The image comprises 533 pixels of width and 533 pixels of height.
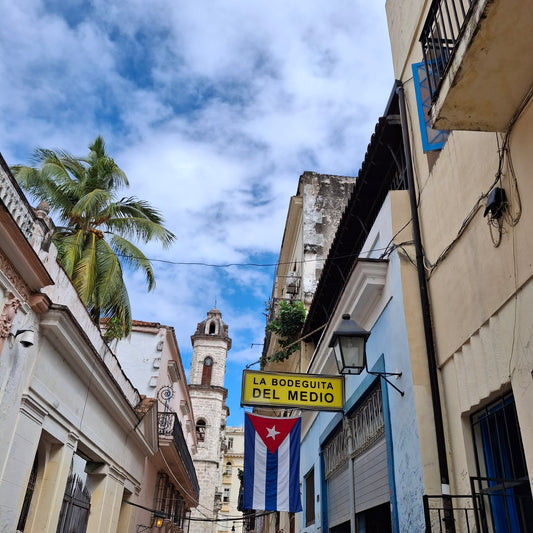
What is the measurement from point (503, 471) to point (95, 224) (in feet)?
38.9

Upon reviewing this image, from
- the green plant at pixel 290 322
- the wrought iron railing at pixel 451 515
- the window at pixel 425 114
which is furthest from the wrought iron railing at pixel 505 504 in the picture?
the green plant at pixel 290 322

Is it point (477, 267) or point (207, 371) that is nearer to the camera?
point (477, 267)

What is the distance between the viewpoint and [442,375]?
5.55 meters

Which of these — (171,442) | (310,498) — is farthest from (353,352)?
(171,442)

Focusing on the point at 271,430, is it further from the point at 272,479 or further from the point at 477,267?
the point at 477,267

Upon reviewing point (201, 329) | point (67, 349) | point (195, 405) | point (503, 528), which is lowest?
point (503, 528)

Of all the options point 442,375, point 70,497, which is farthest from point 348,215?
point 70,497

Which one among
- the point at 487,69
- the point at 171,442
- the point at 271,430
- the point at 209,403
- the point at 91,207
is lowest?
the point at 271,430

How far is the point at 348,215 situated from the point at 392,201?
99.1 inches

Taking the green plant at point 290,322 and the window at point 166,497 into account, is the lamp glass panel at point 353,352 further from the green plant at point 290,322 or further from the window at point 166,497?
the window at point 166,497

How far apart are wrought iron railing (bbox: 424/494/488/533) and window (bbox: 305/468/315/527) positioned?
291 inches

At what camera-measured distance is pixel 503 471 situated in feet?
14.4

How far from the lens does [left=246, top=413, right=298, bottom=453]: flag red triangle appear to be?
9.41 meters

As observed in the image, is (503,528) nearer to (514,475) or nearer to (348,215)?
(514,475)
